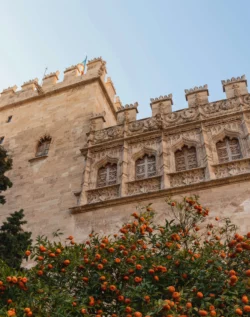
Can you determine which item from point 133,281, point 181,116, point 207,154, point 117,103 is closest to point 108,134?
point 181,116

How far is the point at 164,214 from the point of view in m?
9.81

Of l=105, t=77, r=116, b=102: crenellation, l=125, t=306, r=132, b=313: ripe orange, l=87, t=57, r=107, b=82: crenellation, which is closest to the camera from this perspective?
l=125, t=306, r=132, b=313: ripe orange

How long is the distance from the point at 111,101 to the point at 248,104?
25.0 feet

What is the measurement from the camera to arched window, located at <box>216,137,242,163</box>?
1066 cm

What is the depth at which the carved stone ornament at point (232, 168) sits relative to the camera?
998cm

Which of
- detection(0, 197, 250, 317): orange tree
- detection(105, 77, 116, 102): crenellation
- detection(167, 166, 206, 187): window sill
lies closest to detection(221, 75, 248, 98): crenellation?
detection(167, 166, 206, 187): window sill

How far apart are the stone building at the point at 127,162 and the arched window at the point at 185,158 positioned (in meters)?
0.03

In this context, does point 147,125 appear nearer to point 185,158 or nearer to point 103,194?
point 185,158

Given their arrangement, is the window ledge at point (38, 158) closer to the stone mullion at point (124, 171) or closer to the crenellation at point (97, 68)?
the stone mullion at point (124, 171)

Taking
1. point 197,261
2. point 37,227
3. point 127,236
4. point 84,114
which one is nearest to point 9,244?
point 37,227

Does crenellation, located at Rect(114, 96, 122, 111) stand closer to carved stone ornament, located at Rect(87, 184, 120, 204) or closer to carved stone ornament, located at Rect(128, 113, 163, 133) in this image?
carved stone ornament, located at Rect(128, 113, 163, 133)

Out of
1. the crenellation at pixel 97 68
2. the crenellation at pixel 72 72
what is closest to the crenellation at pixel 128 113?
the crenellation at pixel 97 68

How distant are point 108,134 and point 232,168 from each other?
16.1 feet

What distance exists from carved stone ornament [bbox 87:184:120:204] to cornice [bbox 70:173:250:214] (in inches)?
10.4
